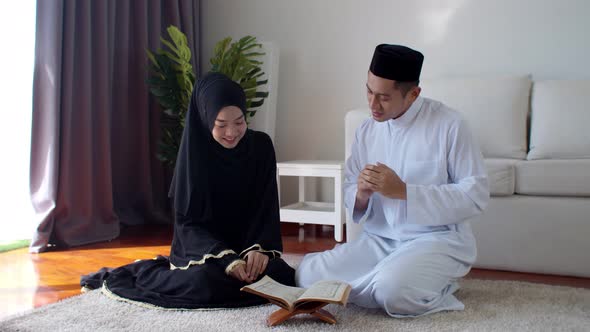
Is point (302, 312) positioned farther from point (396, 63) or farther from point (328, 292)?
point (396, 63)

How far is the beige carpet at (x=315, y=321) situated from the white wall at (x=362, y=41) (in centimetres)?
198

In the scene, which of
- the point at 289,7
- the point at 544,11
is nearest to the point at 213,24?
the point at 289,7

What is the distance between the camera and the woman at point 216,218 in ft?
6.88

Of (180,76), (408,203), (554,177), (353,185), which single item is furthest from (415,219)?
(180,76)

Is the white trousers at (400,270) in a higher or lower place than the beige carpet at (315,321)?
higher

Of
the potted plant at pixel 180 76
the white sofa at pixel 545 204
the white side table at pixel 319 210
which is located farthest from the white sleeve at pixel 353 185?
the potted plant at pixel 180 76

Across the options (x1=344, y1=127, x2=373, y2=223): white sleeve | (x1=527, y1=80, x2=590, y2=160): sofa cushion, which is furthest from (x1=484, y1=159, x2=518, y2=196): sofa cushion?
(x1=344, y1=127, x2=373, y2=223): white sleeve

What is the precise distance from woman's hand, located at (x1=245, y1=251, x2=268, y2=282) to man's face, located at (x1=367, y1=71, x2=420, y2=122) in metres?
0.65

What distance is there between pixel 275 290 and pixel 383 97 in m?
0.75

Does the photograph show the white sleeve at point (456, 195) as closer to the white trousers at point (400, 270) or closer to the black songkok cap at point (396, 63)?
the white trousers at point (400, 270)

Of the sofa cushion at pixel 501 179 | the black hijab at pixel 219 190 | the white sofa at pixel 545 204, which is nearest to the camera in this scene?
the black hijab at pixel 219 190

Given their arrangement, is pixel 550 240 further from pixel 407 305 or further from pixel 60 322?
pixel 60 322

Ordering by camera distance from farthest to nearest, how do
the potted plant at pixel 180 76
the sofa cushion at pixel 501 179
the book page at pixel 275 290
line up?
the potted plant at pixel 180 76 → the sofa cushion at pixel 501 179 → the book page at pixel 275 290

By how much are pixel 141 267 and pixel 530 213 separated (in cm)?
174
